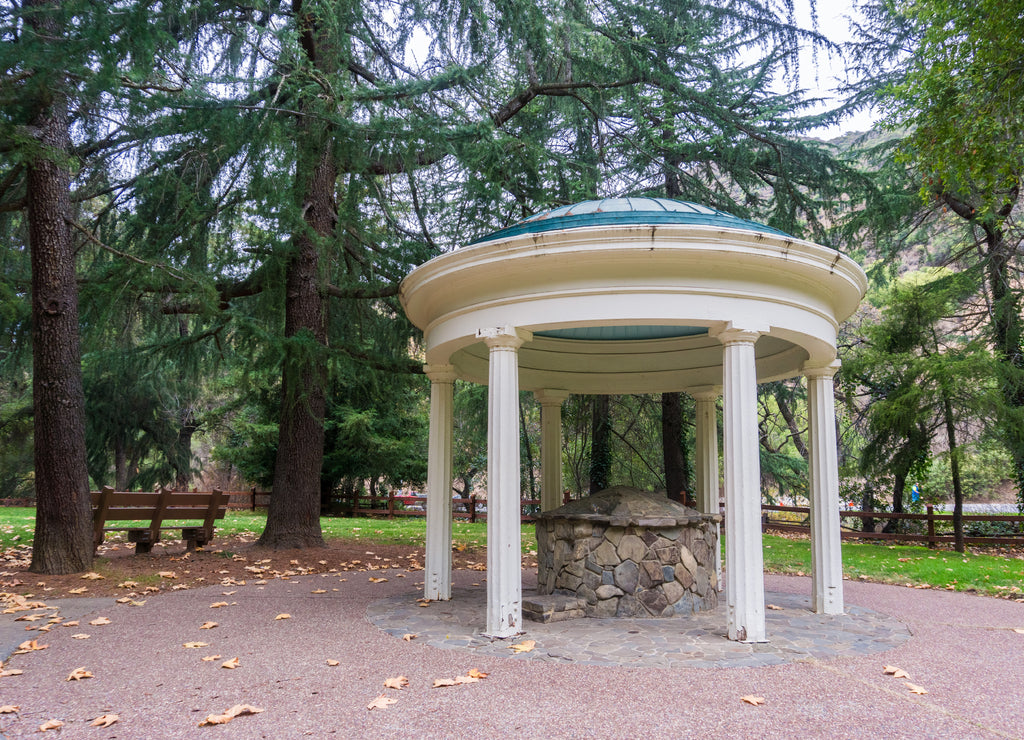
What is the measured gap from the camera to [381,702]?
443 centimetres

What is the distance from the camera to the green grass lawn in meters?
10.9

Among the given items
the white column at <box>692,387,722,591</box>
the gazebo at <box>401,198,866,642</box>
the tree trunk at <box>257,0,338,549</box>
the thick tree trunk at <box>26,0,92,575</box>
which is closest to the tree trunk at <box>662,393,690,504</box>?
the white column at <box>692,387,722,591</box>

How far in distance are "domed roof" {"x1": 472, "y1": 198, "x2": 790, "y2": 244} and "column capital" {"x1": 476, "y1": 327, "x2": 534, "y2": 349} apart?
0.98 metres

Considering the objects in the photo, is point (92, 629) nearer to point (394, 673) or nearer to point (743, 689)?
point (394, 673)

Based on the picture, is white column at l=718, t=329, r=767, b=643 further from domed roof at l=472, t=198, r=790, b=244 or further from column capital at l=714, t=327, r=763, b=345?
domed roof at l=472, t=198, r=790, b=244

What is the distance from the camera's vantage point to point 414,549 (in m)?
13.9

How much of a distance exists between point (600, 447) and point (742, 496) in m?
12.4

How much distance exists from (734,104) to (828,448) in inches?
305

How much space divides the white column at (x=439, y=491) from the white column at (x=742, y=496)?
3.37 meters

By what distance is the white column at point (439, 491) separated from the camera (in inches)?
326

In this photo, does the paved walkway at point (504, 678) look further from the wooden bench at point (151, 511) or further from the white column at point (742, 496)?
the wooden bench at point (151, 511)

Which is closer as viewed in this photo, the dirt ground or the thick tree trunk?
the dirt ground

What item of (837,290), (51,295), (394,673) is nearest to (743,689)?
(394,673)

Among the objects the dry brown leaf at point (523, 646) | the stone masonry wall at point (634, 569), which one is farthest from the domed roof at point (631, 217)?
the dry brown leaf at point (523, 646)
